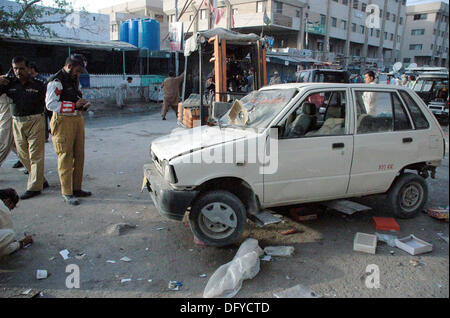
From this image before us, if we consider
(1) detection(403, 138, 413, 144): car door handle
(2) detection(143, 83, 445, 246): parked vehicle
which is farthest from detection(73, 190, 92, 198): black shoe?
(1) detection(403, 138, 413, 144): car door handle

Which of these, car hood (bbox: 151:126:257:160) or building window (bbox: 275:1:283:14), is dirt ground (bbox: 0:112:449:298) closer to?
car hood (bbox: 151:126:257:160)

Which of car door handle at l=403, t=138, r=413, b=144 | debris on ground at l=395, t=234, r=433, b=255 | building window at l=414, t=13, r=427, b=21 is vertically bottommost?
debris on ground at l=395, t=234, r=433, b=255

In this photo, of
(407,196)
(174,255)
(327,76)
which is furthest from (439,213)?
(327,76)

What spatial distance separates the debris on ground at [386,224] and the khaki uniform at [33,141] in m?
4.86


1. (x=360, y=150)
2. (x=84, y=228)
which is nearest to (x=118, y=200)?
(x=84, y=228)

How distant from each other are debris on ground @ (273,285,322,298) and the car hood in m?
1.55

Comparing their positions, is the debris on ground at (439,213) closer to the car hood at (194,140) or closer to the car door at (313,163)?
the car door at (313,163)

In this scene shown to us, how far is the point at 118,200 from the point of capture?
16.5 feet

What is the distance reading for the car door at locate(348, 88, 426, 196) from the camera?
154 inches

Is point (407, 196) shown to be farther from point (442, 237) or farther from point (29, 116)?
point (29, 116)

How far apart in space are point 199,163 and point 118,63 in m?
20.9

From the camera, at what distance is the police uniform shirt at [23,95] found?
5.02m

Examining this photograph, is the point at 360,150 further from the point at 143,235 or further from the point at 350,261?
the point at 143,235
